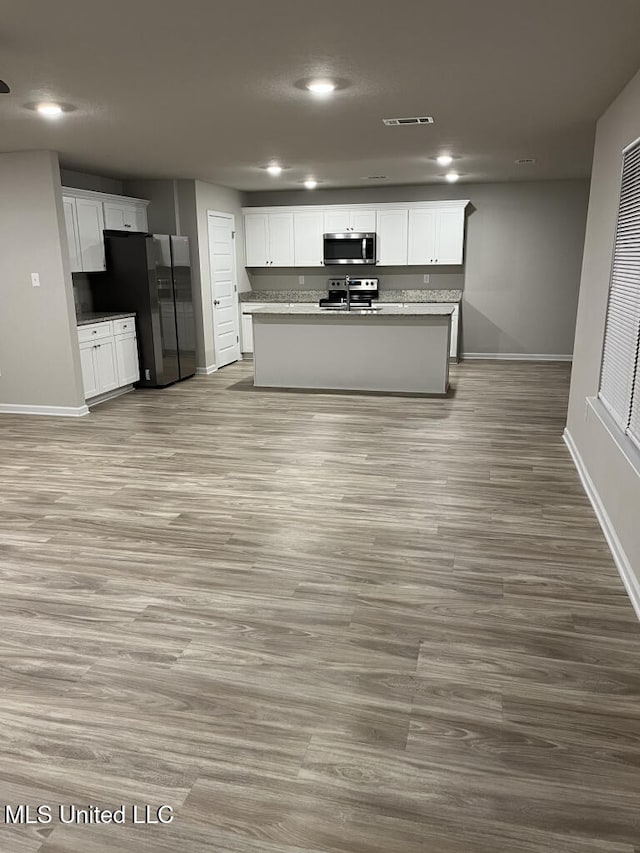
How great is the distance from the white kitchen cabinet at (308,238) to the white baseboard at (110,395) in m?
3.49

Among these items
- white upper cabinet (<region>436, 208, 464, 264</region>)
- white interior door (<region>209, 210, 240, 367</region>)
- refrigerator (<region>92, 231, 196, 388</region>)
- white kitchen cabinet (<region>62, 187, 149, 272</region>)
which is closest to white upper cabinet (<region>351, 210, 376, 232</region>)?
white upper cabinet (<region>436, 208, 464, 264</region>)

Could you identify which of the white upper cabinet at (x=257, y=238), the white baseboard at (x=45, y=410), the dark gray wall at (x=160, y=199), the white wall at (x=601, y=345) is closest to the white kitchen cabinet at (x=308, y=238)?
the white upper cabinet at (x=257, y=238)

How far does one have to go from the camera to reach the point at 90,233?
6863mm

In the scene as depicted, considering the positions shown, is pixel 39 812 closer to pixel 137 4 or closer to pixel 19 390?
pixel 137 4

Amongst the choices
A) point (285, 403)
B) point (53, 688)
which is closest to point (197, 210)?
point (285, 403)

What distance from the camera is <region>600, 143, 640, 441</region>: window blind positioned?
3.29m

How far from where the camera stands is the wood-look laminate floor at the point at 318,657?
180 cm

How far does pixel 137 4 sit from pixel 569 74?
2.26 meters

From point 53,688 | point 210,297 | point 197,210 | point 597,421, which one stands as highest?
point 197,210

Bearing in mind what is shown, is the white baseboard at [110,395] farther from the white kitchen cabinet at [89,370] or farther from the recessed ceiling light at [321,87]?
the recessed ceiling light at [321,87]

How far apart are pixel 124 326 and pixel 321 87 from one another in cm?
438

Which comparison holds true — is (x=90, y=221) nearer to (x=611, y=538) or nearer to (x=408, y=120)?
(x=408, y=120)

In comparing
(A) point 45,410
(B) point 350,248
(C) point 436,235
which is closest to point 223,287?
(B) point 350,248

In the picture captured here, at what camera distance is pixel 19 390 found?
6527 millimetres
